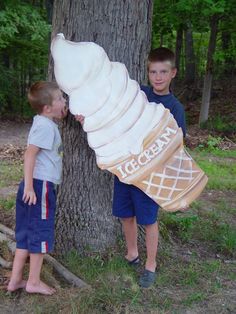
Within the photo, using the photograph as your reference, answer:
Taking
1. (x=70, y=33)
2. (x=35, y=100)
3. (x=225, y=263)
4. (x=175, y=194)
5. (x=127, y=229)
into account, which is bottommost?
(x=225, y=263)

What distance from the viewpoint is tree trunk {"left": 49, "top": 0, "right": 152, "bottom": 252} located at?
→ 12.2 feet

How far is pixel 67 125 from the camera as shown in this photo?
3826 millimetres

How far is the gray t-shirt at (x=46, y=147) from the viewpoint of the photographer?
3303mm

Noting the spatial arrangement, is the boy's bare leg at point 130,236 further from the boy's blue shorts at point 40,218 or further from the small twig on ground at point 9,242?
the small twig on ground at point 9,242

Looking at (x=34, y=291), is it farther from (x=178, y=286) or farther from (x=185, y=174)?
(x=185, y=174)

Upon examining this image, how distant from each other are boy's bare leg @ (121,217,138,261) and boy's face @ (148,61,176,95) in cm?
102

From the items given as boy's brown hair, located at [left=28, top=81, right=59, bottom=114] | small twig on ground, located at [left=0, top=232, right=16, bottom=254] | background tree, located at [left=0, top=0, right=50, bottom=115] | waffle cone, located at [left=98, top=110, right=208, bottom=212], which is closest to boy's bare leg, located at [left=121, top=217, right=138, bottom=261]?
waffle cone, located at [left=98, top=110, right=208, bottom=212]

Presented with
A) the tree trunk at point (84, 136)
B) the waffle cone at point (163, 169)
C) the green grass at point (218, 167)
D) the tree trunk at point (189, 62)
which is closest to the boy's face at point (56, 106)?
the tree trunk at point (84, 136)

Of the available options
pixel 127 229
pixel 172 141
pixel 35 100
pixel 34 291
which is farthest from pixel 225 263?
pixel 35 100

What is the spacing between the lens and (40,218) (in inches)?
133

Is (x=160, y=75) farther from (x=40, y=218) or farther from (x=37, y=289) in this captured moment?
(x=37, y=289)

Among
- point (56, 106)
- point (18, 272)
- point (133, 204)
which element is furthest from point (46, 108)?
point (18, 272)

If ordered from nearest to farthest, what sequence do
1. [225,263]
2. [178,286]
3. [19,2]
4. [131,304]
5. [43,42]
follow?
[131,304]
[178,286]
[225,263]
[19,2]
[43,42]

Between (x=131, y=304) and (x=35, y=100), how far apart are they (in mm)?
1554
